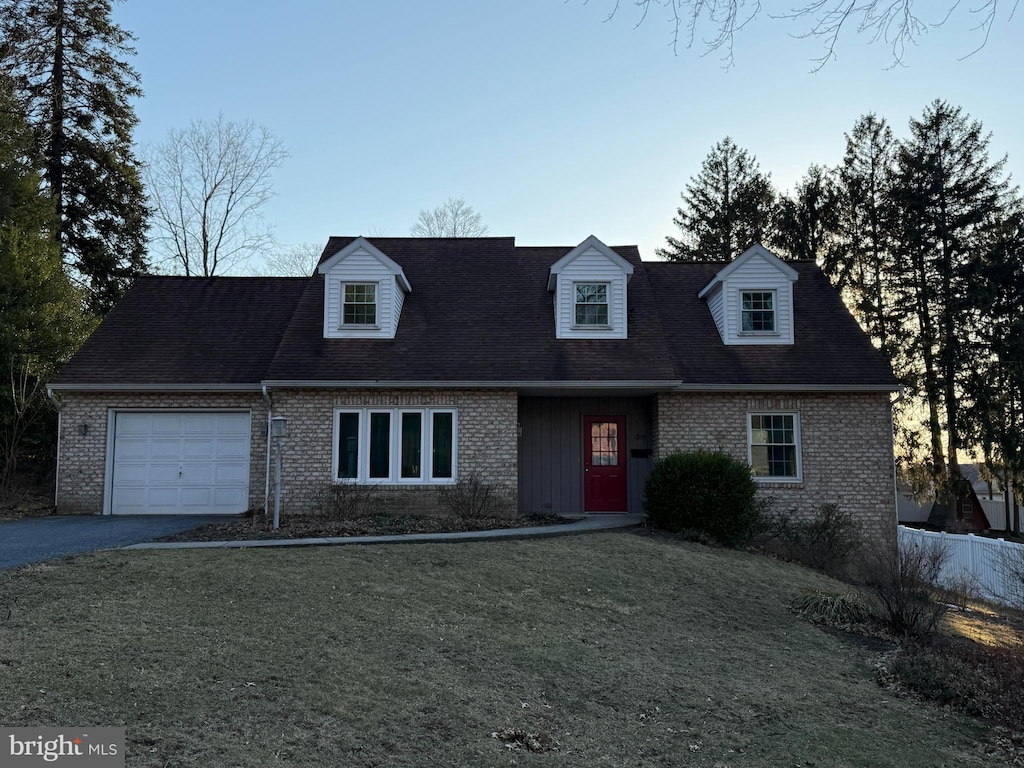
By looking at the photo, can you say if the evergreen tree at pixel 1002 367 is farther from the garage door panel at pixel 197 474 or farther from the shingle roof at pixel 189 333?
the garage door panel at pixel 197 474

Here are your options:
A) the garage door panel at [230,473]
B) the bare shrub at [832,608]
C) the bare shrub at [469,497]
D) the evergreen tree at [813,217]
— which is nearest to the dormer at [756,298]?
the bare shrub at [469,497]

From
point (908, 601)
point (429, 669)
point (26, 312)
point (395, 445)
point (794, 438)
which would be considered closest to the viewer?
point (429, 669)

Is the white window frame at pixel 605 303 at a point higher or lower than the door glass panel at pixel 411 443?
higher

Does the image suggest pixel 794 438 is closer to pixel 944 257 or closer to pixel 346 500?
pixel 346 500

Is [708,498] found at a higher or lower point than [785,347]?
lower

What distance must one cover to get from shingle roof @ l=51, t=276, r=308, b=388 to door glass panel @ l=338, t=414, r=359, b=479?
7.56ft

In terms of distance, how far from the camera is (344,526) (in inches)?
485

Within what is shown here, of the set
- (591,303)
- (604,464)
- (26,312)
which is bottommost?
(604,464)

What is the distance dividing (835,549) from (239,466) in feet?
40.7

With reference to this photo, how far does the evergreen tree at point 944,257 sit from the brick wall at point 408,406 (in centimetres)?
1901

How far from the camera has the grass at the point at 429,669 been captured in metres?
4.71

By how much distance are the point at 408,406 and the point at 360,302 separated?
9.39ft

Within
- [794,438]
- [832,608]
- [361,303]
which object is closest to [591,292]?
[361,303]

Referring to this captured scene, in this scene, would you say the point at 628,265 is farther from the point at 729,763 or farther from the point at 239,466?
the point at 729,763
